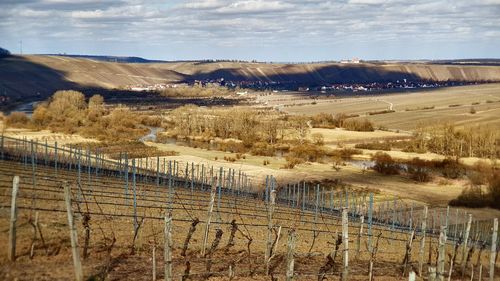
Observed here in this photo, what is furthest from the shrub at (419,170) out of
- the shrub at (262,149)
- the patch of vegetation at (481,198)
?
the shrub at (262,149)

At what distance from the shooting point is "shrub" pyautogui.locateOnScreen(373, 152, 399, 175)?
55.8m

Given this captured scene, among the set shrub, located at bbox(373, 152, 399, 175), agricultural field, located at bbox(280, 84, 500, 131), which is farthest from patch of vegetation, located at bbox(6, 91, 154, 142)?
agricultural field, located at bbox(280, 84, 500, 131)

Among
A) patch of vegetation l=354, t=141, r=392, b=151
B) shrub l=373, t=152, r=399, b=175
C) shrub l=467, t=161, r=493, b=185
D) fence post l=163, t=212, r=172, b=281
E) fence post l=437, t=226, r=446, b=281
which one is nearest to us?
fence post l=163, t=212, r=172, b=281

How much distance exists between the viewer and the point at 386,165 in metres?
57.4

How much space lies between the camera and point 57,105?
94812 mm

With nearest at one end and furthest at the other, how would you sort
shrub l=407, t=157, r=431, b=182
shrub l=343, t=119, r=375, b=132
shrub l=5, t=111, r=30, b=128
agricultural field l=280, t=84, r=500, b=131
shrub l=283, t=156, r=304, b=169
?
shrub l=407, t=157, r=431, b=182
shrub l=283, t=156, r=304, b=169
shrub l=5, t=111, r=30, b=128
shrub l=343, t=119, r=375, b=132
agricultural field l=280, t=84, r=500, b=131

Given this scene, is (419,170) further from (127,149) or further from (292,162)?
(127,149)

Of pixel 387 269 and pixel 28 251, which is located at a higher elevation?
pixel 28 251

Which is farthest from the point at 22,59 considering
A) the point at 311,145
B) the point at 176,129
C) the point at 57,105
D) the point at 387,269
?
the point at 387,269

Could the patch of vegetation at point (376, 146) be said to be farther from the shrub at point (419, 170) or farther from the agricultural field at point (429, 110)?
the agricultural field at point (429, 110)

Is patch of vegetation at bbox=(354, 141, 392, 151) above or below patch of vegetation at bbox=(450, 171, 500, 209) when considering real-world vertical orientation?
above

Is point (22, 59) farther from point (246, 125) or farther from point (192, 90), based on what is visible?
point (246, 125)

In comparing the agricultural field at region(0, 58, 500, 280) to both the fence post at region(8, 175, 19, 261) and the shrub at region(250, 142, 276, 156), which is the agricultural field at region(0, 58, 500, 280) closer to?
the fence post at region(8, 175, 19, 261)

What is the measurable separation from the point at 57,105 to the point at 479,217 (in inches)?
2807
